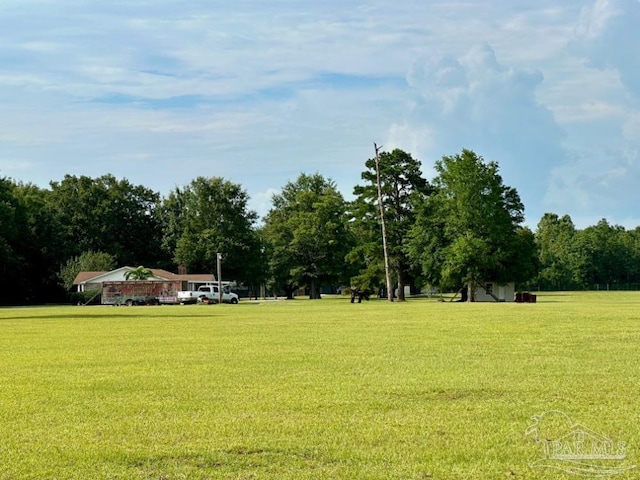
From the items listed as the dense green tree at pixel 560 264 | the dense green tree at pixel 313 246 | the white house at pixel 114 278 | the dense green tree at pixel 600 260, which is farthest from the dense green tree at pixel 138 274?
the dense green tree at pixel 600 260

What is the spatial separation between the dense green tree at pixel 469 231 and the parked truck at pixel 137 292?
2261 cm

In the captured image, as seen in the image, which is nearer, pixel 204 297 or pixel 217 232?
pixel 204 297

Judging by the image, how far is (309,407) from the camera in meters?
10.1

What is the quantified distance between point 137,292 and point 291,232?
29.9 meters

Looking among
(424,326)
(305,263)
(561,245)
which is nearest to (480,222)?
(305,263)

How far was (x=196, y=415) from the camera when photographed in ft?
31.8

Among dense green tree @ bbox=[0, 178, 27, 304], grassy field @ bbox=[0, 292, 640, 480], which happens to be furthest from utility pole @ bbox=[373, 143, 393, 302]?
grassy field @ bbox=[0, 292, 640, 480]

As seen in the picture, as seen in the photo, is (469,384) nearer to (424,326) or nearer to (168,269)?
(424,326)

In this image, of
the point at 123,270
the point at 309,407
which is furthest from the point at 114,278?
the point at 309,407

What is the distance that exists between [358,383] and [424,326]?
14.9 m

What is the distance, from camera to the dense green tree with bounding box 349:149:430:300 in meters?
71.9

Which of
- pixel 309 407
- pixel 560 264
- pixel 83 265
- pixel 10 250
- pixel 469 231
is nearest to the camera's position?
pixel 309 407

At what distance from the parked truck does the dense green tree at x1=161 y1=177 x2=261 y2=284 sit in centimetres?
2298

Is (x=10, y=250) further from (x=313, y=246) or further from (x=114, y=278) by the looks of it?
(x=313, y=246)
